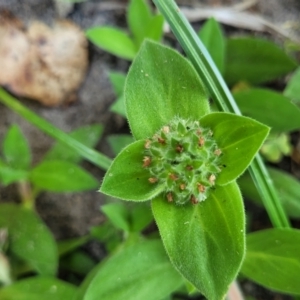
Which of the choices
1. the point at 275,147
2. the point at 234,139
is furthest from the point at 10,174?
the point at 275,147

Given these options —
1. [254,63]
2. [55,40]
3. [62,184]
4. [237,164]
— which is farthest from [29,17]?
[237,164]

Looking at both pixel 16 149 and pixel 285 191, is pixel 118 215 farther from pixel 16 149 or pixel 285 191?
pixel 285 191

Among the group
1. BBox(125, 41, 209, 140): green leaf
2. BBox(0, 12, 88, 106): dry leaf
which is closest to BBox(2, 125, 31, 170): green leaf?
BBox(0, 12, 88, 106): dry leaf

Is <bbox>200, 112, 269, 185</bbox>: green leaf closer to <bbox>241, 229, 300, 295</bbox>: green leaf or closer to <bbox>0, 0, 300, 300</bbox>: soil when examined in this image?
<bbox>241, 229, 300, 295</bbox>: green leaf

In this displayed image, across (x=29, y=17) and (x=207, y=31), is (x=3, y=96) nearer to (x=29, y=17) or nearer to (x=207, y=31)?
(x=29, y=17)

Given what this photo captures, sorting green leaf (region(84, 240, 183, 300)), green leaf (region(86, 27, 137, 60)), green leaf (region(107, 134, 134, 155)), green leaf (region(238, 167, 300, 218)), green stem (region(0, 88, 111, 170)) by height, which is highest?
green leaf (region(86, 27, 137, 60))

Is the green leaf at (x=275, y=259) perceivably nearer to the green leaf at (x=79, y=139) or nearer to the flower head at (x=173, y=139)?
the flower head at (x=173, y=139)
